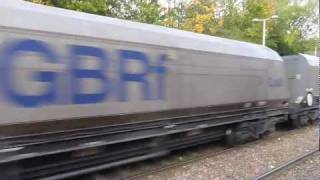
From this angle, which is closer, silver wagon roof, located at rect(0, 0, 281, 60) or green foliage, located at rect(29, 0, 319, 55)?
silver wagon roof, located at rect(0, 0, 281, 60)

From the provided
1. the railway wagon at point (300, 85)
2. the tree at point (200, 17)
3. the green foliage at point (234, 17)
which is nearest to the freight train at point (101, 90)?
the railway wagon at point (300, 85)

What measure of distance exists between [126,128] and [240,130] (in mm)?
5601

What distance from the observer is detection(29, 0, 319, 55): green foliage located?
86.1 feet

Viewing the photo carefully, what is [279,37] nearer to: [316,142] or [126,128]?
[316,142]

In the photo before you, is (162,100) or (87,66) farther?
(162,100)

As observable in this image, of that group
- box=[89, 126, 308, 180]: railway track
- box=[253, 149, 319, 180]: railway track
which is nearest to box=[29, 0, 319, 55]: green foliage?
box=[89, 126, 308, 180]: railway track

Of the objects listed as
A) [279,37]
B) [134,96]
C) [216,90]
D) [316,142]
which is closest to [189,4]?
[279,37]

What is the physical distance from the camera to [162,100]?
394 inches

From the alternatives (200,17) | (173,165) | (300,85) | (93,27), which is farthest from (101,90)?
(200,17)

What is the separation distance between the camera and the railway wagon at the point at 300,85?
18750 mm

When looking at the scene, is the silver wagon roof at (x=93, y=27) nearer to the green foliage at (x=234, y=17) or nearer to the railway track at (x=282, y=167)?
the railway track at (x=282, y=167)

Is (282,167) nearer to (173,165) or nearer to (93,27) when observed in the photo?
(173,165)

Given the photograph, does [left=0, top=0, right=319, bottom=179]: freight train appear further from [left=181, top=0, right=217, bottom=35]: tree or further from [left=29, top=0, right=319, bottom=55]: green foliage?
[left=181, top=0, right=217, bottom=35]: tree

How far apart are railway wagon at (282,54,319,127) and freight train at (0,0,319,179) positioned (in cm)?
591
